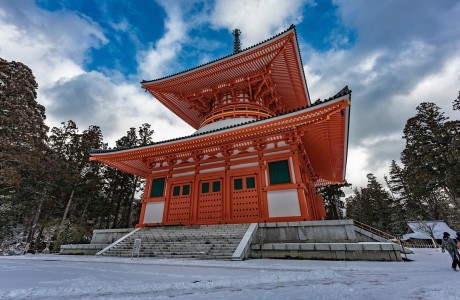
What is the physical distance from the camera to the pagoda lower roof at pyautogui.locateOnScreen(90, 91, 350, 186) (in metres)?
8.48

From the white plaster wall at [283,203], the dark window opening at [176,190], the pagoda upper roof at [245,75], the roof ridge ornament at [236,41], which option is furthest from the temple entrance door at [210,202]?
the roof ridge ornament at [236,41]

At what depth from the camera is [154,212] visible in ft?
38.8

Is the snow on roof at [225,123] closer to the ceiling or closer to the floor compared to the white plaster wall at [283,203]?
closer to the ceiling

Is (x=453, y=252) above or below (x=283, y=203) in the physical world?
below

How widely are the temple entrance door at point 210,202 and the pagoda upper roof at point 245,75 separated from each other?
621cm

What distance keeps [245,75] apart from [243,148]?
4.82 metres

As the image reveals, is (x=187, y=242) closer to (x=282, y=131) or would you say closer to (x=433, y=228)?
(x=282, y=131)

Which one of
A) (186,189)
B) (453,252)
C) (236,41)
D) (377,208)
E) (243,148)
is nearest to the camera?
(453,252)

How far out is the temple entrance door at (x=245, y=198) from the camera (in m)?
9.85

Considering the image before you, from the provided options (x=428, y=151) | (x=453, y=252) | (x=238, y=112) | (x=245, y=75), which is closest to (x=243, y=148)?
(x=238, y=112)

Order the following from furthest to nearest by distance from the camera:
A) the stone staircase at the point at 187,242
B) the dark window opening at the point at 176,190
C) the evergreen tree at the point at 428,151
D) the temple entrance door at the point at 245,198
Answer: the evergreen tree at the point at 428,151 < the dark window opening at the point at 176,190 < the temple entrance door at the point at 245,198 < the stone staircase at the point at 187,242

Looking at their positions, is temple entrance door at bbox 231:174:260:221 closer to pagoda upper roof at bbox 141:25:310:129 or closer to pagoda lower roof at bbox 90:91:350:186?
pagoda lower roof at bbox 90:91:350:186

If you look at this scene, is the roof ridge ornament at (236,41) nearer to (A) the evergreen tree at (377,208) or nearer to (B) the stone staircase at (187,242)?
(B) the stone staircase at (187,242)

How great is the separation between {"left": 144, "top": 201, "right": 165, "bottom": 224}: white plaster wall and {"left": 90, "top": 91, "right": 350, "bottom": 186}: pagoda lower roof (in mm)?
1956
